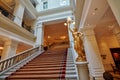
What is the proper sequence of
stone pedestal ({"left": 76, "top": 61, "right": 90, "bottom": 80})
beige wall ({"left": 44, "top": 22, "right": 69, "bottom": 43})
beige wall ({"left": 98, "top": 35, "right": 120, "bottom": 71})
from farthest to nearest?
beige wall ({"left": 44, "top": 22, "right": 69, "bottom": 43}) < beige wall ({"left": 98, "top": 35, "right": 120, "bottom": 71}) < stone pedestal ({"left": 76, "top": 61, "right": 90, "bottom": 80})

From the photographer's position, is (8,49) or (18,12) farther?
(18,12)

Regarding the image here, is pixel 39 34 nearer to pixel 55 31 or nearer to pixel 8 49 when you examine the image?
pixel 8 49

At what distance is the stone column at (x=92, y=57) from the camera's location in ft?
13.8

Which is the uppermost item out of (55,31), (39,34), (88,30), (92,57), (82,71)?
(55,31)

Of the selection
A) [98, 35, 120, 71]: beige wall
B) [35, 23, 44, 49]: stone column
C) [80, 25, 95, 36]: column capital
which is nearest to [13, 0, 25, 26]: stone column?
[35, 23, 44, 49]: stone column

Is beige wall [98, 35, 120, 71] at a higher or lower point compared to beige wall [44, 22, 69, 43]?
lower

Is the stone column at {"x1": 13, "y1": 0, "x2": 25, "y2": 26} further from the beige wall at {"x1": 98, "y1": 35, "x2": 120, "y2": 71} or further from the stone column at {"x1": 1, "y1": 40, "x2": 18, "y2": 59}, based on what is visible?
the beige wall at {"x1": 98, "y1": 35, "x2": 120, "y2": 71}

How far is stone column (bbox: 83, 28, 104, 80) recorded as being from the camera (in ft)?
13.8

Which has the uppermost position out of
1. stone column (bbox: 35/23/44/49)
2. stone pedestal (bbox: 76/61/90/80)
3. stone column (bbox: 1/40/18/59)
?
stone column (bbox: 35/23/44/49)

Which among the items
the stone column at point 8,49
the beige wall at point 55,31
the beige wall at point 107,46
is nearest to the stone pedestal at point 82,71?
the stone column at point 8,49

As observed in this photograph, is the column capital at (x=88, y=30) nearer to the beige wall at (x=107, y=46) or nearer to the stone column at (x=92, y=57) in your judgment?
the stone column at (x=92, y=57)

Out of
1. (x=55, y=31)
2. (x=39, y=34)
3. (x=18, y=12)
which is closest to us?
(x=18, y=12)

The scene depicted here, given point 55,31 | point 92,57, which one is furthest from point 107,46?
point 55,31

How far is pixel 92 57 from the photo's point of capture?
4.46m
